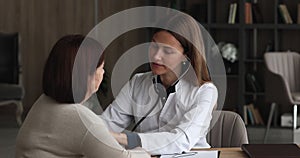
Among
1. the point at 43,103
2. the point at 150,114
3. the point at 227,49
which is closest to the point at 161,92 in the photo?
the point at 150,114

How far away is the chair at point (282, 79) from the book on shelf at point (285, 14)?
0.45 meters

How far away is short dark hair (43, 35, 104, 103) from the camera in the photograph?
1.86 metres

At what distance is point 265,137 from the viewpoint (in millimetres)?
A: 7145

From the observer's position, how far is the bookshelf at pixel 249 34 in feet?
25.3

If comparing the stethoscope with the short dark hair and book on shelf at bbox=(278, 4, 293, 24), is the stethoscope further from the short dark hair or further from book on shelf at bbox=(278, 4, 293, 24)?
book on shelf at bbox=(278, 4, 293, 24)

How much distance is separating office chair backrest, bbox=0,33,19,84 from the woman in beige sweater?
6.43 metres

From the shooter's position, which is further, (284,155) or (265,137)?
(265,137)

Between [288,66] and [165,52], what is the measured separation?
4.98 metres

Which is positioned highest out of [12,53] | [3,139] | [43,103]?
[43,103]

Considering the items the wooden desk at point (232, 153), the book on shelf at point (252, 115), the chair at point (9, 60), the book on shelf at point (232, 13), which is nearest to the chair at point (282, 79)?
the book on shelf at point (252, 115)

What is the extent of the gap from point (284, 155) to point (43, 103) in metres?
0.91

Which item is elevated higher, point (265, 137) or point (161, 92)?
point (161, 92)

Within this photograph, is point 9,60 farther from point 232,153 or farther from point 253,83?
point 232,153

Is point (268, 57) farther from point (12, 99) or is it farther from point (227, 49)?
point (12, 99)
